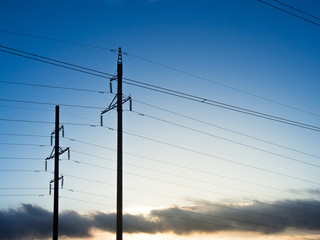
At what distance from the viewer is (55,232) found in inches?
1048

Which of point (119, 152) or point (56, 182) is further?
point (56, 182)

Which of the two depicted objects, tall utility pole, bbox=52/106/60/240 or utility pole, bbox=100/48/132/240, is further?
tall utility pole, bbox=52/106/60/240

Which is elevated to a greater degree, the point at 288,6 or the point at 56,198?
the point at 288,6

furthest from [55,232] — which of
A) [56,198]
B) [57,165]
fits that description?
[57,165]

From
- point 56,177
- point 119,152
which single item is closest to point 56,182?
point 56,177

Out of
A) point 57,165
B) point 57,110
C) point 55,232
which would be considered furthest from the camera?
point 57,110

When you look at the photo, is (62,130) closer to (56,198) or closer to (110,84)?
(56,198)

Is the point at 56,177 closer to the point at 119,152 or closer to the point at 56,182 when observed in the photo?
the point at 56,182

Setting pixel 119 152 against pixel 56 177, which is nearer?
pixel 119 152

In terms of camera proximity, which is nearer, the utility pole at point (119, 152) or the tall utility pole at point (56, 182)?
the utility pole at point (119, 152)

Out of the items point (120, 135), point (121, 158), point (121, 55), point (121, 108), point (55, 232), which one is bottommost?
point (55, 232)

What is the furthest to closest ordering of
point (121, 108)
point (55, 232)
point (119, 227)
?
point (55, 232)
point (121, 108)
point (119, 227)

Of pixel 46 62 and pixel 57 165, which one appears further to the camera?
pixel 57 165

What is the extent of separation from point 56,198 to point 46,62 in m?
10.7
